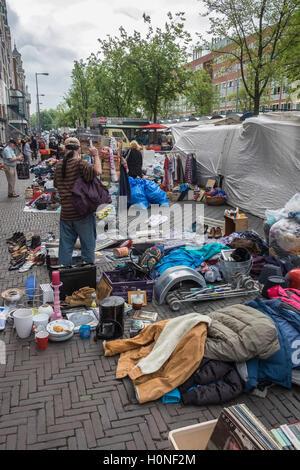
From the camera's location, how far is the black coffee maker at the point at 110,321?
13.8ft

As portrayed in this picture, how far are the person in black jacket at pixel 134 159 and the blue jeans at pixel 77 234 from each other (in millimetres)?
6104

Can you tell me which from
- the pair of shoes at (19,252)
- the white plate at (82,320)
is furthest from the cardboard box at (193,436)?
the pair of shoes at (19,252)

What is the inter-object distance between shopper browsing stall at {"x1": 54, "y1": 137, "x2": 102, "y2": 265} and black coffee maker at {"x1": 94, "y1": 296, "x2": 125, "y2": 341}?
146cm

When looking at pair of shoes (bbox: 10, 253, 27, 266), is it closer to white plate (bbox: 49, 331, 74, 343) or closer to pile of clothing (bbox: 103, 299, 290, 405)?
white plate (bbox: 49, 331, 74, 343)

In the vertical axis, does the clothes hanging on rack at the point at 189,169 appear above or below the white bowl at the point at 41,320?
above

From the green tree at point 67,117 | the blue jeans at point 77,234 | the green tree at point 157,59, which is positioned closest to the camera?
the blue jeans at point 77,234

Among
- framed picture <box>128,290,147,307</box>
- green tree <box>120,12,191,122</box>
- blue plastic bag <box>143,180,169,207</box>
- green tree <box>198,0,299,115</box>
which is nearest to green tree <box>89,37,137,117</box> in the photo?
green tree <box>120,12,191,122</box>

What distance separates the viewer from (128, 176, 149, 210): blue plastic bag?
1084cm

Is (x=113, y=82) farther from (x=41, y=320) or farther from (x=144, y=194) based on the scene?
(x=41, y=320)

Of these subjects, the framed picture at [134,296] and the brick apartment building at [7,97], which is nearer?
the framed picture at [134,296]

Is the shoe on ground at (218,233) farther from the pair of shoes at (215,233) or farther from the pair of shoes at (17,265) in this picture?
the pair of shoes at (17,265)

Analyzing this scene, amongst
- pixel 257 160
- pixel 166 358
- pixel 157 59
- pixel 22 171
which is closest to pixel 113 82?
pixel 157 59

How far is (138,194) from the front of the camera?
1086 centimetres

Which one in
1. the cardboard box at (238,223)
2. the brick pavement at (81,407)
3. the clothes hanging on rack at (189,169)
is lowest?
the brick pavement at (81,407)
